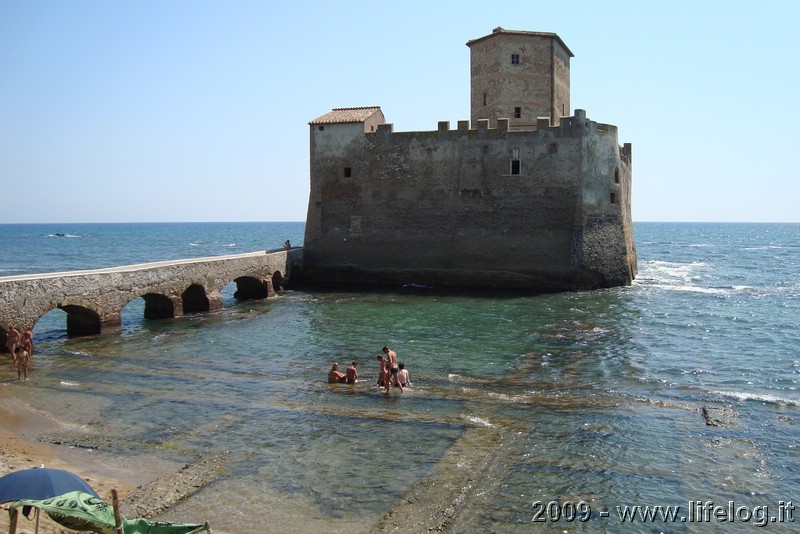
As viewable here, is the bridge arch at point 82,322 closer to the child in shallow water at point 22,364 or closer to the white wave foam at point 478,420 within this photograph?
the child in shallow water at point 22,364

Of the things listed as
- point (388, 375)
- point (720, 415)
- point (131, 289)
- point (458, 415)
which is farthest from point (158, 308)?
point (720, 415)

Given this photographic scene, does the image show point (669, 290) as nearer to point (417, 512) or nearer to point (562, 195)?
point (562, 195)

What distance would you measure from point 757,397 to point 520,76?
22501mm

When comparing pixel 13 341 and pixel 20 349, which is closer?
pixel 20 349

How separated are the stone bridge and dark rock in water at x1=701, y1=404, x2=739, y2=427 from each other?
1707 centimetres

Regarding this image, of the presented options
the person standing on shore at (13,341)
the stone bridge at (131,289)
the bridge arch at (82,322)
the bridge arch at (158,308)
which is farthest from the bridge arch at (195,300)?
the person standing on shore at (13,341)

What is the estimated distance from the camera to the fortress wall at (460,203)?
29.8m

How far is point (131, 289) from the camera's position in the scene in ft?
73.3

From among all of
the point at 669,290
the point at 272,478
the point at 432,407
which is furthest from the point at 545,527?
the point at 669,290

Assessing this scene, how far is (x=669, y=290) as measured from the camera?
32250mm

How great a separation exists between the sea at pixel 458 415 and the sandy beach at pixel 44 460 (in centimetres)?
39

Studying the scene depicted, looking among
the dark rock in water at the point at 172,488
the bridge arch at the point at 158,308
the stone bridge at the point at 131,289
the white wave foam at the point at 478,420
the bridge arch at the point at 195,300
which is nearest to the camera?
the dark rock in water at the point at 172,488

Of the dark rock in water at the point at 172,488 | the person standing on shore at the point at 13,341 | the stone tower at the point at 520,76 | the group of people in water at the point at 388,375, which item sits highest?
the stone tower at the point at 520,76

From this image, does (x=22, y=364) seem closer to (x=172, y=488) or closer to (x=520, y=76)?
(x=172, y=488)
